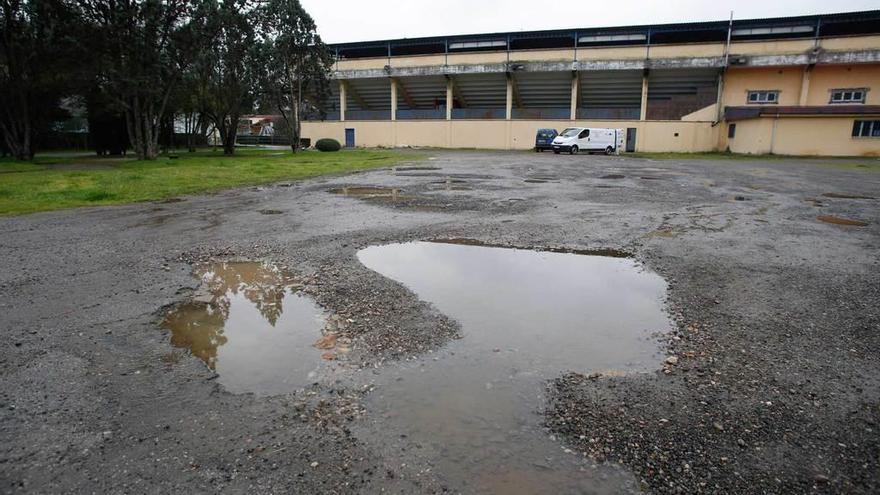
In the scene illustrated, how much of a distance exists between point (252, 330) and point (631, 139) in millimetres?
44203

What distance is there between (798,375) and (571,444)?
6.09 ft

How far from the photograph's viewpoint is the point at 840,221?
935 centimetres

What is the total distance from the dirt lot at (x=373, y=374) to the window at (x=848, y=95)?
137 ft

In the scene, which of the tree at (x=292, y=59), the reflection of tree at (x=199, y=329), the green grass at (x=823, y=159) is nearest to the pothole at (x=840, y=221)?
the reflection of tree at (x=199, y=329)

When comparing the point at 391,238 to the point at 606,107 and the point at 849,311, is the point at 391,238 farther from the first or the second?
the point at 606,107

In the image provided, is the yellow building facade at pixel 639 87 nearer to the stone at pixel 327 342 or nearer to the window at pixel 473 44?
the window at pixel 473 44

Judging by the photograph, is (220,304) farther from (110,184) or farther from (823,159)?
(823,159)

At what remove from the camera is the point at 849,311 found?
15.2 ft

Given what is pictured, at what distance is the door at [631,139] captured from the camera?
143ft

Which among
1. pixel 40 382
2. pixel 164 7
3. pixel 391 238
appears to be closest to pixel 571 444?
pixel 40 382

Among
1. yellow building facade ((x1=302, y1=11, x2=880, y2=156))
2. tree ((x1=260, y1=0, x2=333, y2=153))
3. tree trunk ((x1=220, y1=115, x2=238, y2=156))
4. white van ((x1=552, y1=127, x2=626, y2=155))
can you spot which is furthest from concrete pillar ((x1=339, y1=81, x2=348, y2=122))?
white van ((x1=552, y1=127, x2=626, y2=155))

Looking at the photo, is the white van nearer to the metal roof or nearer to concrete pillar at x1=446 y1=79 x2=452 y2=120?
the metal roof

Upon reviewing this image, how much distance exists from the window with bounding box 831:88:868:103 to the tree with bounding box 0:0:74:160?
1967 inches

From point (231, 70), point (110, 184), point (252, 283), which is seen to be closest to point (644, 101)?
point (231, 70)
